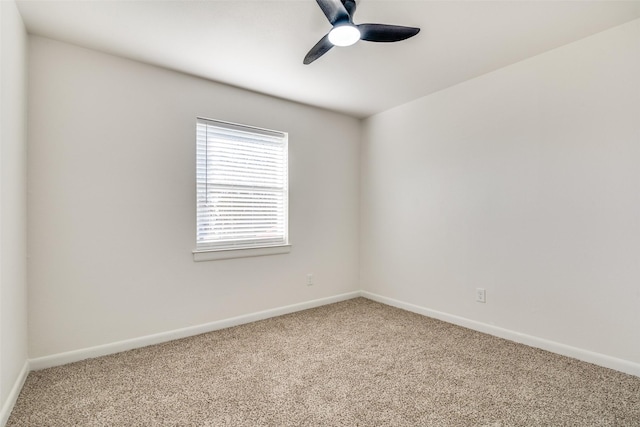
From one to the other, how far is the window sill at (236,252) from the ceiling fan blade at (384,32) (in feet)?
7.21

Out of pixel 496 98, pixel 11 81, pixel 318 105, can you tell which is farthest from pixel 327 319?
pixel 11 81

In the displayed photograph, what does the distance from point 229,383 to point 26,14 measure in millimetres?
2691

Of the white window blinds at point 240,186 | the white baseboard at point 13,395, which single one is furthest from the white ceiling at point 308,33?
the white baseboard at point 13,395

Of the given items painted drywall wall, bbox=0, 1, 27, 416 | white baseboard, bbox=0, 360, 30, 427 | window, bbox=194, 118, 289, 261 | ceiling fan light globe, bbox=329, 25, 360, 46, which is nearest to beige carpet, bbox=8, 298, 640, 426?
white baseboard, bbox=0, 360, 30, 427

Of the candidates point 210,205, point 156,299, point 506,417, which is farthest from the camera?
point 210,205

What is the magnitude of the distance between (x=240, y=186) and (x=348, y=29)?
1905mm

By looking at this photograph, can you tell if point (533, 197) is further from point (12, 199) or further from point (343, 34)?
point (12, 199)

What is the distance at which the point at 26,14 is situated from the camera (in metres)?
2.03

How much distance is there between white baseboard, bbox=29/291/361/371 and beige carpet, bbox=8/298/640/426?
74mm

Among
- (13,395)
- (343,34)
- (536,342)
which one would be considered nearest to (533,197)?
(536,342)

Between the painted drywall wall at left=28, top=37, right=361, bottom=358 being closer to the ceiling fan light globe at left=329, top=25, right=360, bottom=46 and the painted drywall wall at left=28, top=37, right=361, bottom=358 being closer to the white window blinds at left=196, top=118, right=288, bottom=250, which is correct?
the white window blinds at left=196, top=118, right=288, bottom=250

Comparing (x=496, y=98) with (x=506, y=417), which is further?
(x=496, y=98)

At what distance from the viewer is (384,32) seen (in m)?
1.89

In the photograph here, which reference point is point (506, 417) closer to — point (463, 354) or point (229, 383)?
point (463, 354)
